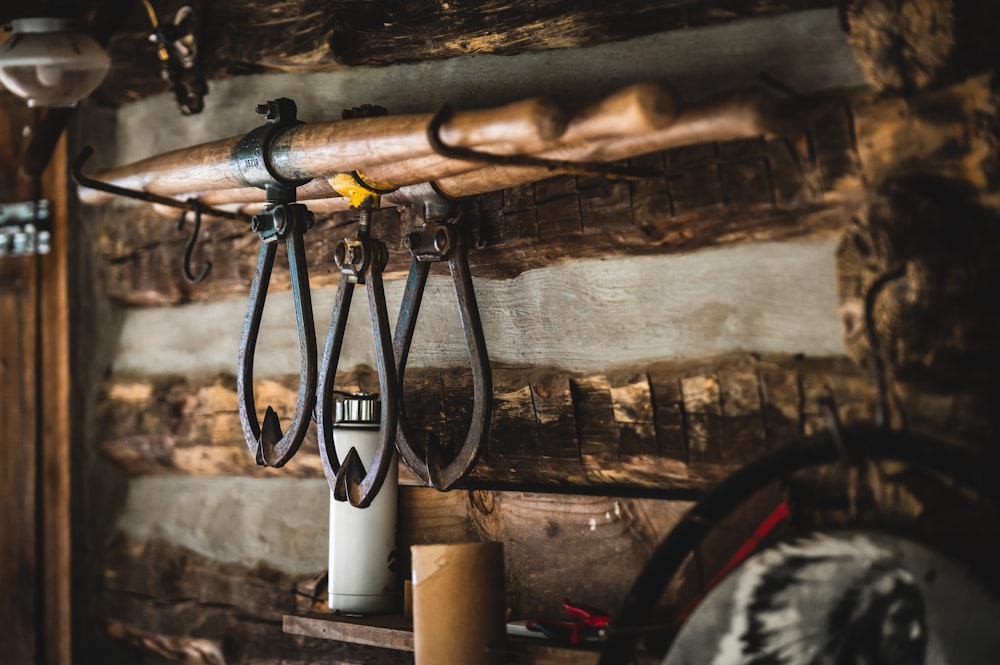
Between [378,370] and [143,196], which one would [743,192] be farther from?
[143,196]

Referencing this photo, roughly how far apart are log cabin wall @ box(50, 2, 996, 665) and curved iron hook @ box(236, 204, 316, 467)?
0.16 metres

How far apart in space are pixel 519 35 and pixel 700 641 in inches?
30.0

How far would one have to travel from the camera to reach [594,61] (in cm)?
121

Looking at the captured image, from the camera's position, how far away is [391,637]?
126 centimetres

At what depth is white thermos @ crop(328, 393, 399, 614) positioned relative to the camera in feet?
4.44

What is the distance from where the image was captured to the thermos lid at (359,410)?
1.36 metres

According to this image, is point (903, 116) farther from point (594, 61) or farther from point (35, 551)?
point (35, 551)

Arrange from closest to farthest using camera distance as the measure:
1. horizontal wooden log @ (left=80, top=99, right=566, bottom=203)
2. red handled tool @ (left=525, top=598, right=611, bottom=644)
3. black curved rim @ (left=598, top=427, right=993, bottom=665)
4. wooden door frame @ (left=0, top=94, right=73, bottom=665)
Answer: black curved rim @ (left=598, top=427, right=993, bottom=665) → horizontal wooden log @ (left=80, top=99, right=566, bottom=203) → red handled tool @ (left=525, top=598, right=611, bottom=644) → wooden door frame @ (left=0, top=94, right=73, bottom=665)

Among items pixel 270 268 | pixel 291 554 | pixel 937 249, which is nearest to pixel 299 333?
pixel 270 268

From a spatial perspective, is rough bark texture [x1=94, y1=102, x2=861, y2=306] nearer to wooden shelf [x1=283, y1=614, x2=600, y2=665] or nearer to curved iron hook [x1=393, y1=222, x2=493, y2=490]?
curved iron hook [x1=393, y1=222, x2=493, y2=490]

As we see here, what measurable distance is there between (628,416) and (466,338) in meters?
0.23

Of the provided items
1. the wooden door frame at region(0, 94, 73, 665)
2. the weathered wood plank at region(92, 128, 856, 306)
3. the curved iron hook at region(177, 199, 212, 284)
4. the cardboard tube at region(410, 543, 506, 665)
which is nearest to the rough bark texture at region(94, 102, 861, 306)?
the weathered wood plank at region(92, 128, 856, 306)

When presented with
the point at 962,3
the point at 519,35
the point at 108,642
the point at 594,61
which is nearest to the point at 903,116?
the point at 962,3

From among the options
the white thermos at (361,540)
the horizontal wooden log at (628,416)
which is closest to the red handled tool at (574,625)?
the horizontal wooden log at (628,416)
